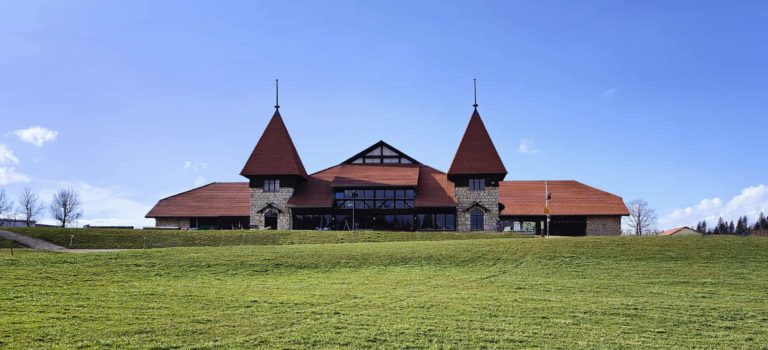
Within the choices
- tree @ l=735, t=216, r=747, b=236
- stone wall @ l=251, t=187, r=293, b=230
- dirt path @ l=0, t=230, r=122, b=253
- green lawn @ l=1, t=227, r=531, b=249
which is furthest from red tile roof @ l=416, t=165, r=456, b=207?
tree @ l=735, t=216, r=747, b=236

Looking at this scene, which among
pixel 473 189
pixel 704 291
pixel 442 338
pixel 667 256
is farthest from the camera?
pixel 473 189

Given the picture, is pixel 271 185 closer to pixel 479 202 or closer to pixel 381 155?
pixel 381 155

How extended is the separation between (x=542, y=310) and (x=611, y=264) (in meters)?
10.8

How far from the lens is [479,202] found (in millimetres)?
42969

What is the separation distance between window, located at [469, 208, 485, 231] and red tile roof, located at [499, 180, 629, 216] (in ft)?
12.0

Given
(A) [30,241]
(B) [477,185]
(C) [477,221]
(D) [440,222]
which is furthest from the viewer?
(B) [477,185]

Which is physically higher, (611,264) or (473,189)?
(473,189)

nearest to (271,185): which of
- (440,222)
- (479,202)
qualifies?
(440,222)

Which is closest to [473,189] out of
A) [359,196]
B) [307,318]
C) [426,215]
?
[426,215]

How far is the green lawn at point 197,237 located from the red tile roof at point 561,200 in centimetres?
1143

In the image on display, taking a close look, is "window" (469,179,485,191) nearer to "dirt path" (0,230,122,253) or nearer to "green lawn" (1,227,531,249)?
"green lawn" (1,227,531,249)

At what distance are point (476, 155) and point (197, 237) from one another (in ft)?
66.9

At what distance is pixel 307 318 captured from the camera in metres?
12.3

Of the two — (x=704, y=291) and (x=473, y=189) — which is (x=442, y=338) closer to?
(x=704, y=291)
